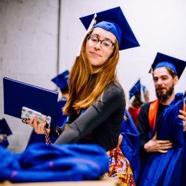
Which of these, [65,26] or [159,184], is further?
[65,26]

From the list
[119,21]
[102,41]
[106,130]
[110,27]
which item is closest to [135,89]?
[119,21]

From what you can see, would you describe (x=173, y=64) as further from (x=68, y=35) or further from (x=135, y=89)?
(x=68, y=35)

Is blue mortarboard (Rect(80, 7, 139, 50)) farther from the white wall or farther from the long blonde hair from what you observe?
the white wall

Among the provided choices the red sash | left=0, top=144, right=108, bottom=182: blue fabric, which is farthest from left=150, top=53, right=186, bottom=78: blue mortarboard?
left=0, top=144, right=108, bottom=182: blue fabric

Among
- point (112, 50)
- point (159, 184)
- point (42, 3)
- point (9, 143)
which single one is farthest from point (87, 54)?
point (42, 3)

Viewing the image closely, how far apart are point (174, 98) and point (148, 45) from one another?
1604 millimetres

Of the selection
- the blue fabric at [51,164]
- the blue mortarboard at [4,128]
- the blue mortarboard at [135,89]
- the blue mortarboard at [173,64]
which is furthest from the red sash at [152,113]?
the blue fabric at [51,164]

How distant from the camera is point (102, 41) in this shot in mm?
1873

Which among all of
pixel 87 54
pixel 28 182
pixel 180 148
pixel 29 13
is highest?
pixel 29 13

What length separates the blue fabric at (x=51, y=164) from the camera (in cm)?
91

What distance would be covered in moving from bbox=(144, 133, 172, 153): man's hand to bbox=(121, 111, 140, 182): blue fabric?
86 millimetres

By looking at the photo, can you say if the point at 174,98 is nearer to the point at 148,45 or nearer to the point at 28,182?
the point at 148,45

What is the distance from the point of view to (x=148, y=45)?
4.96 m

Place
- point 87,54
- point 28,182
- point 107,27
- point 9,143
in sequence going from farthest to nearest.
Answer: point 9,143 < point 107,27 < point 87,54 < point 28,182
